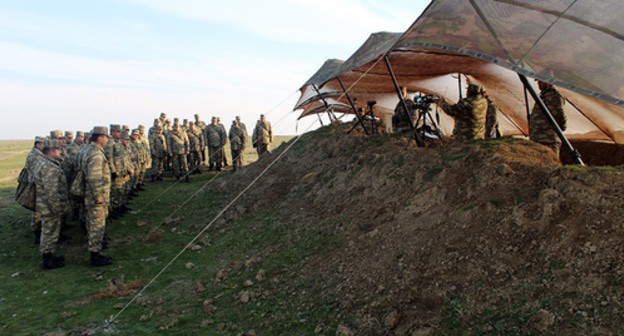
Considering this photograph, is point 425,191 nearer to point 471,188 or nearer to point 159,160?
point 471,188

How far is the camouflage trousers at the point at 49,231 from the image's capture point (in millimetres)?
6051

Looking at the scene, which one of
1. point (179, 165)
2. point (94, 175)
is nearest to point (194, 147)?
point (179, 165)

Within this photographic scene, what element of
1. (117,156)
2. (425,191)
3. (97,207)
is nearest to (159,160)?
(117,156)

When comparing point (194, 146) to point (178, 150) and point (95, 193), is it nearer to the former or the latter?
point (178, 150)

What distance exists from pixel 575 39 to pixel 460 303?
2.80m

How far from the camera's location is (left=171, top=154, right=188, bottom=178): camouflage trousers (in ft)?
46.8

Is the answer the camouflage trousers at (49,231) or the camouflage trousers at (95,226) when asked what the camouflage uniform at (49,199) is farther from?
the camouflage trousers at (95,226)

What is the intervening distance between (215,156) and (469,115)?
1141 cm

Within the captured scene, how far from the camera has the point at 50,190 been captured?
19.9 ft

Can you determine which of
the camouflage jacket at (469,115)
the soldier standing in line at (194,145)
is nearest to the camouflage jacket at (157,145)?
the soldier standing in line at (194,145)

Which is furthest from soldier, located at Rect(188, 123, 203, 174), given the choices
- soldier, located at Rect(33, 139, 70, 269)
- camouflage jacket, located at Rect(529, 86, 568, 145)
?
camouflage jacket, located at Rect(529, 86, 568, 145)

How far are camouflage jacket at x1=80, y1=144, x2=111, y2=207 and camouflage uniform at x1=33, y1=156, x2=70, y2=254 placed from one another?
35 centimetres

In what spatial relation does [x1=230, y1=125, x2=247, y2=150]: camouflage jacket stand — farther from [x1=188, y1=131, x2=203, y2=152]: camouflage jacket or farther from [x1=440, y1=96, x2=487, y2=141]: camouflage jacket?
[x1=440, y1=96, x2=487, y2=141]: camouflage jacket

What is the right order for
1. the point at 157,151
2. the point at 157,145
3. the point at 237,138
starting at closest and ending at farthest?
the point at 157,145 < the point at 157,151 < the point at 237,138
